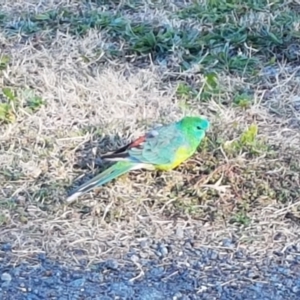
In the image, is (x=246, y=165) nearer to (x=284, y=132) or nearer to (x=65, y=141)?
(x=284, y=132)

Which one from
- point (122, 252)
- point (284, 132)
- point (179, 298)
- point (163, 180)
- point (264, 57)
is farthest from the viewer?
point (264, 57)

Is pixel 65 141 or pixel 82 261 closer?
pixel 82 261

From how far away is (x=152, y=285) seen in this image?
109 inches

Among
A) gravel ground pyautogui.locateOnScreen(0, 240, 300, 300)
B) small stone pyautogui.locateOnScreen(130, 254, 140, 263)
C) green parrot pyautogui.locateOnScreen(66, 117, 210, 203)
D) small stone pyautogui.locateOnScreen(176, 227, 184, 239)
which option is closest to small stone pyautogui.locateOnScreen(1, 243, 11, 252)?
gravel ground pyautogui.locateOnScreen(0, 240, 300, 300)

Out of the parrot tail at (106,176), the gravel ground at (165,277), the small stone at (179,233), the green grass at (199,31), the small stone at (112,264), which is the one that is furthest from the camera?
the green grass at (199,31)

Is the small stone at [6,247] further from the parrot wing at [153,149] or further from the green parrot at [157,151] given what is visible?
the parrot wing at [153,149]

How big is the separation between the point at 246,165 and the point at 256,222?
29cm

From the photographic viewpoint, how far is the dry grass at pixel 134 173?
3018mm

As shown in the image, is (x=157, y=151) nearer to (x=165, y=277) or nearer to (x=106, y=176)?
(x=106, y=176)

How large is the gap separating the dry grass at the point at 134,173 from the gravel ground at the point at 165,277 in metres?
0.05

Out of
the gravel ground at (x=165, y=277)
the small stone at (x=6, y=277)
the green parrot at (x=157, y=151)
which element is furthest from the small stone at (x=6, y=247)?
the green parrot at (x=157, y=151)

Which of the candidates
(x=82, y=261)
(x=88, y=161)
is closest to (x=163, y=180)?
(x=88, y=161)

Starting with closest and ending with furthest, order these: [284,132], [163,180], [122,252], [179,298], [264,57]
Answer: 1. [179,298]
2. [122,252]
3. [163,180]
4. [284,132]
5. [264,57]

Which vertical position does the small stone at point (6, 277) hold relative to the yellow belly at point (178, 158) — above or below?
below
